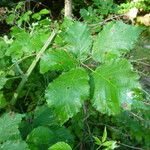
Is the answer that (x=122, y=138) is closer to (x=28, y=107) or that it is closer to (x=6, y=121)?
(x=28, y=107)

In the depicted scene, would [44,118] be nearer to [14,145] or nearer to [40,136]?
[40,136]

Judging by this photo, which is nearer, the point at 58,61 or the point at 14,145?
the point at 14,145

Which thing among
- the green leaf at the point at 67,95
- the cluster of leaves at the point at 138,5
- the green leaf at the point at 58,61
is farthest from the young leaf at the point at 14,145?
the cluster of leaves at the point at 138,5

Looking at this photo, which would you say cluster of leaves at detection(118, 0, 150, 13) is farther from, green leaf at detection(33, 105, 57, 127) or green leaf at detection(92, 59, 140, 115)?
green leaf at detection(92, 59, 140, 115)

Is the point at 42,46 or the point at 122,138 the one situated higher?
the point at 42,46

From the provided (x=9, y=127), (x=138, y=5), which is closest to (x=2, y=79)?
(x=9, y=127)

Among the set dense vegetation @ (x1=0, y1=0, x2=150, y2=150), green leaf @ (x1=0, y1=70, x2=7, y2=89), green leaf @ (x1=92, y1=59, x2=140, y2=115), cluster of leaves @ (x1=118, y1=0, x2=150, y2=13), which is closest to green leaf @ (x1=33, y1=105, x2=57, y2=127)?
dense vegetation @ (x1=0, y1=0, x2=150, y2=150)

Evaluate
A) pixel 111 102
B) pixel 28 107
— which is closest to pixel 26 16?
pixel 28 107
